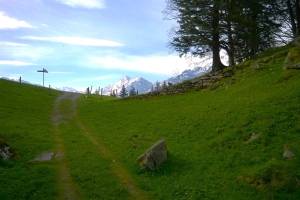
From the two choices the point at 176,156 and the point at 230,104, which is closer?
the point at 176,156

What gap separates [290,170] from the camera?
2155 centimetres

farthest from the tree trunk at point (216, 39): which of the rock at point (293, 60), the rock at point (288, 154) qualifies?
the rock at point (288, 154)

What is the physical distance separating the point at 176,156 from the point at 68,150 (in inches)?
325

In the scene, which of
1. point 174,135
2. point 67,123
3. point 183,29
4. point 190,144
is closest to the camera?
point 190,144

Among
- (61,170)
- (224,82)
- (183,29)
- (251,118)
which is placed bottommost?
(61,170)

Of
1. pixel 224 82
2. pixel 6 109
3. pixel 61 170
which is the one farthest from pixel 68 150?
pixel 224 82

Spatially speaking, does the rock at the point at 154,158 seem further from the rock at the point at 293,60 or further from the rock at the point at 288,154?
the rock at the point at 293,60

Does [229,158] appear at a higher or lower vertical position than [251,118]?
lower

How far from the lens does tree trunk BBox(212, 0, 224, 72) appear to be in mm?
61406

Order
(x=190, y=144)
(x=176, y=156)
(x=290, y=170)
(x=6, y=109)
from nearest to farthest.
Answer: (x=290, y=170), (x=176, y=156), (x=190, y=144), (x=6, y=109)

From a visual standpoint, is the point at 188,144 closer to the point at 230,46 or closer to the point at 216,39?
the point at 216,39

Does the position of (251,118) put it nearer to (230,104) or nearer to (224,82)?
(230,104)

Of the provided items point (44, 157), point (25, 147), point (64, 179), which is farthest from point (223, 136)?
point (25, 147)

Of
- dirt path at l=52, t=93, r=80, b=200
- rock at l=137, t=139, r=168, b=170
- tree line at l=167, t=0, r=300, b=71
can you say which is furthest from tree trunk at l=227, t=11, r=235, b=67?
rock at l=137, t=139, r=168, b=170
